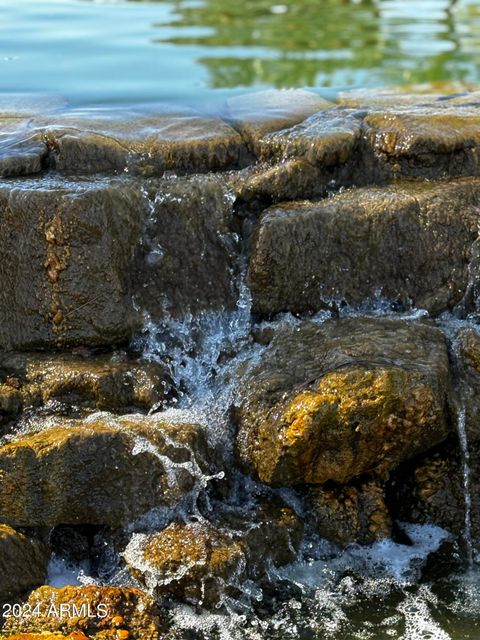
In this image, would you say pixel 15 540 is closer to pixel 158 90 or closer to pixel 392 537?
pixel 392 537

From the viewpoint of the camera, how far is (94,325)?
5262 mm

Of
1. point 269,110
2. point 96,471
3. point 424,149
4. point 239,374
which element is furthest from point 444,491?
point 269,110

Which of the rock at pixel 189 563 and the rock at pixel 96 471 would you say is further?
the rock at pixel 96 471

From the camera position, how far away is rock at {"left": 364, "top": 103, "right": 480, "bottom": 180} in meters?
5.77

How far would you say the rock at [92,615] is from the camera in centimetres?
416

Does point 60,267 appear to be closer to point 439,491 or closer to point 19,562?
point 19,562

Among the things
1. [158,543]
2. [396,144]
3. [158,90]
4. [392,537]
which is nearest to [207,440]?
[158,543]

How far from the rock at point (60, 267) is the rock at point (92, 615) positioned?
1440mm

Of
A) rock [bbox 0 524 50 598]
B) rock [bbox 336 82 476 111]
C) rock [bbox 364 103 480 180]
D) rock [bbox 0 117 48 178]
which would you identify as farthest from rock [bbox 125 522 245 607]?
rock [bbox 336 82 476 111]

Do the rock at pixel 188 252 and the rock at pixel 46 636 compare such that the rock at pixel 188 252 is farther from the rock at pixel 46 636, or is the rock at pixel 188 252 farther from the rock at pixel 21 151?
the rock at pixel 46 636

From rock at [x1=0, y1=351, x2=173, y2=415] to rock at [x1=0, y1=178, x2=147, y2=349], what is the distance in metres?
0.17

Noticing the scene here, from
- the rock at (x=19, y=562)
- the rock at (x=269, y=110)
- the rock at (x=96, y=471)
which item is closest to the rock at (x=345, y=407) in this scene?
the rock at (x=96, y=471)

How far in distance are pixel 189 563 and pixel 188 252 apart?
1792mm

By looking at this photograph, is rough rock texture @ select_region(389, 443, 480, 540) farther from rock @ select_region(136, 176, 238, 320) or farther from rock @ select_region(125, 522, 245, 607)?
rock @ select_region(136, 176, 238, 320)
